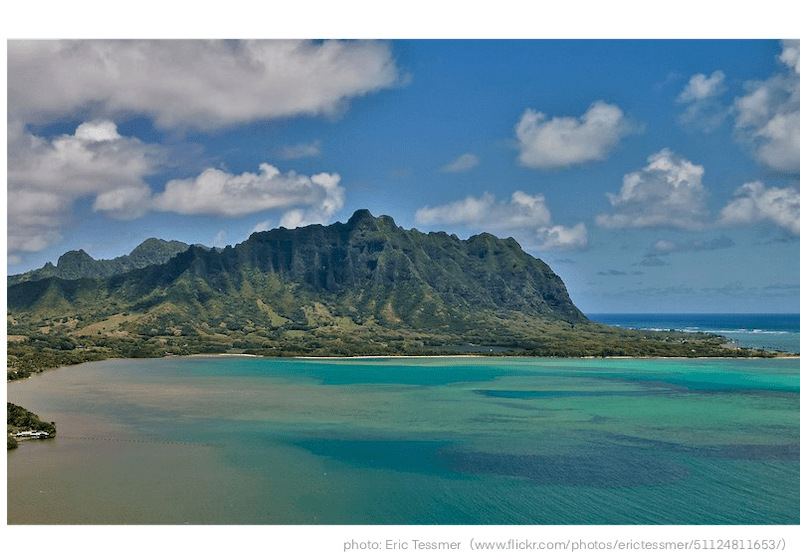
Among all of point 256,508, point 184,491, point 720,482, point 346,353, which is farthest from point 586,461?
point 346,353

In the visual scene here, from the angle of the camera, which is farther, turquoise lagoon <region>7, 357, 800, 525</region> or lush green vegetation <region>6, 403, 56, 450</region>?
lush green vegetation <region>6, 403, 56, 450</region>

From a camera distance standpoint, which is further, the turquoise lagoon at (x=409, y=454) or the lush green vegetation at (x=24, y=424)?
the lush green vegetation at (x=24, y=424)

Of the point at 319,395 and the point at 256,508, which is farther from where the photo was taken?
the point at 319,395

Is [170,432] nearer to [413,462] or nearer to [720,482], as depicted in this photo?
[413,462]

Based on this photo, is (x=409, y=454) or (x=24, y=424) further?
(x=24, y=424)

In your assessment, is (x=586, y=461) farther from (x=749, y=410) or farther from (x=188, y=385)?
(x=188, y=385)

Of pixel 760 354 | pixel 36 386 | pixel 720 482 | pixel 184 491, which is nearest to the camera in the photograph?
pixel 184 491

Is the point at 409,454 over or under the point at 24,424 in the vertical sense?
under

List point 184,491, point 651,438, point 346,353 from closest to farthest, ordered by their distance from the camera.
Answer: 1. point 184,491
2. point 651,438
3. point 346,353
